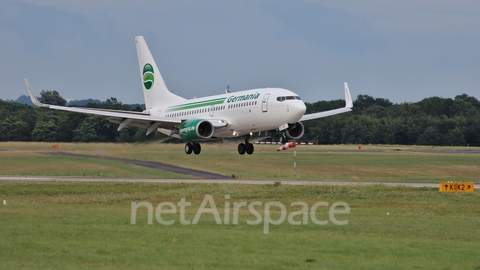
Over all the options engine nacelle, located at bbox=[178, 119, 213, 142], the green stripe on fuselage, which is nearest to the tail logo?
the green stripe on fuselage

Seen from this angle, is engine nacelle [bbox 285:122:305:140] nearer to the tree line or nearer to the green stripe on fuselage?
the green stripe on fuselage

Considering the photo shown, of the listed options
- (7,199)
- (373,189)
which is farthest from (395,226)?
(7,199)

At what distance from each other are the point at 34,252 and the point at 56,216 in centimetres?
971

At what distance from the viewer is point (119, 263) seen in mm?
22344

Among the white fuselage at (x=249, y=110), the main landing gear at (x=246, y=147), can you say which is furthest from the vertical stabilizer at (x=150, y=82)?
the main landing gear at (x=246, y=147)

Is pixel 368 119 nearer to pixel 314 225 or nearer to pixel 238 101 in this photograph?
pixel 238 101

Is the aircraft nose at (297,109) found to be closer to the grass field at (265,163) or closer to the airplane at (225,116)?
the airplane at (225,116)

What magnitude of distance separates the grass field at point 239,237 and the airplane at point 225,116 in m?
5.92

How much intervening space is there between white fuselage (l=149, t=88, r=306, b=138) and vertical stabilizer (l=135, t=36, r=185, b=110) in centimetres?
593

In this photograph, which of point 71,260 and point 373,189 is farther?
point 373,189

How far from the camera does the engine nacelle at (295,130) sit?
5078cm

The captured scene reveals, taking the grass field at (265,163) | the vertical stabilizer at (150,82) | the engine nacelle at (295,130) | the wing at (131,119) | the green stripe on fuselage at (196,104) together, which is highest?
the vertical stabilizer at (150,82)

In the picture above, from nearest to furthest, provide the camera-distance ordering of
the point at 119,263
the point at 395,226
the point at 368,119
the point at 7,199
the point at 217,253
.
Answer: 1. the point at 119,263
2. the point at 217,253
3. the point at 395,226
4. the point at 7,199
5. the point at 368,119

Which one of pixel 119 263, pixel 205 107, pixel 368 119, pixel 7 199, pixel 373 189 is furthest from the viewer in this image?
pixel 368 119
